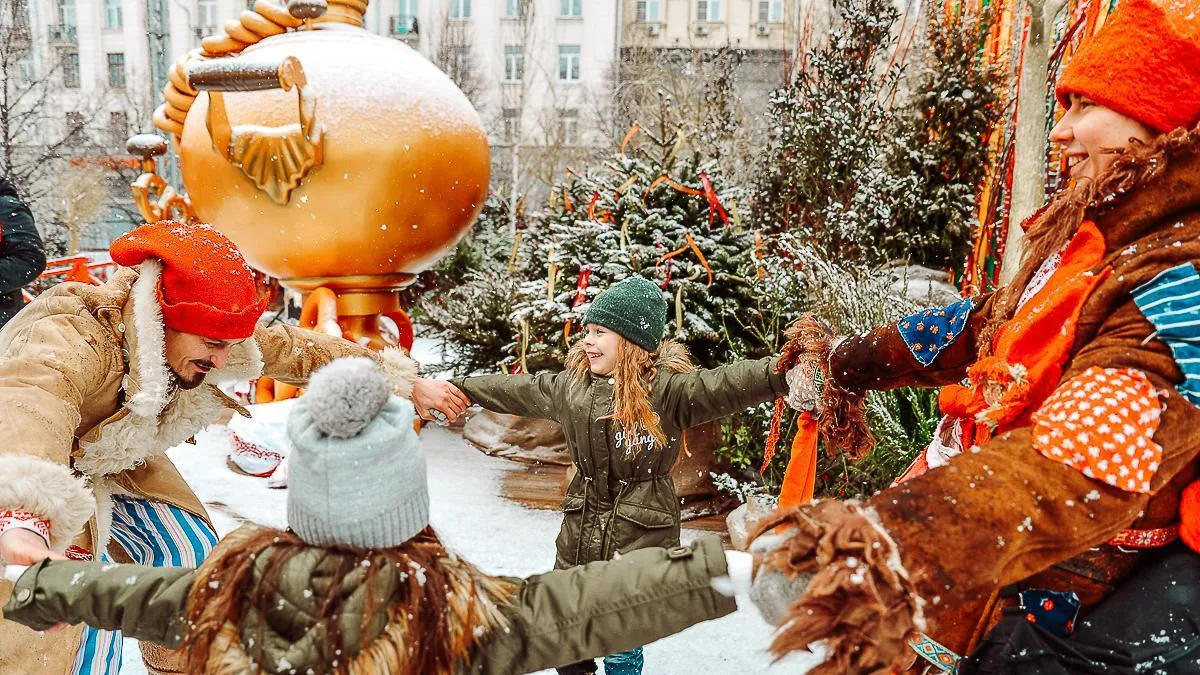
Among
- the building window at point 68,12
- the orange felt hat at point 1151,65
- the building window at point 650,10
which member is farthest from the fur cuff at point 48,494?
the building window at point 650,10

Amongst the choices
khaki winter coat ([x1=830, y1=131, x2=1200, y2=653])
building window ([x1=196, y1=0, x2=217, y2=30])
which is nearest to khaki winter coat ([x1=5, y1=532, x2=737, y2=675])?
khaki winter coat ([x1=830, y1=131, x2=1200, y2=653])

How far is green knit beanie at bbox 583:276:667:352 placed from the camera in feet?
8.89

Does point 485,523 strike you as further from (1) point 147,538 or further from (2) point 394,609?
(2) point 394,609

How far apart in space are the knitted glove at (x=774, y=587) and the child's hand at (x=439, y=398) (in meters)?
1.72

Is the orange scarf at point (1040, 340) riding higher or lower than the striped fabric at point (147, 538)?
higher

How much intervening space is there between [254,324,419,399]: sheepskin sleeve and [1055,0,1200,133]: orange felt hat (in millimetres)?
2130

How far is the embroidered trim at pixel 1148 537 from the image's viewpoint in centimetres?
127

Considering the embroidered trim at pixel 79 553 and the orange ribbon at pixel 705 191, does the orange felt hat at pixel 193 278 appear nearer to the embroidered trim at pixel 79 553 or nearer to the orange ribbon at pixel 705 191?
the embroidered trim at pixel 79 553

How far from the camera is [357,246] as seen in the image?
473 centimetres

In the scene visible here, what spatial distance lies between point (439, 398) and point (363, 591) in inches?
56.2

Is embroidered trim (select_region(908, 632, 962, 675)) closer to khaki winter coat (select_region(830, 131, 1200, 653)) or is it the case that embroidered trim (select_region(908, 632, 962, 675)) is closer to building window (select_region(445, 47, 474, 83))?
khaki winter coat (select_region(830, 131, 1200, 653))

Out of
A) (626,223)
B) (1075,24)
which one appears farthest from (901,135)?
(626,223)

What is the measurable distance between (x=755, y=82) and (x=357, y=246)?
22.0 metres

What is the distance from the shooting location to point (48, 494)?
1540 millimetres
